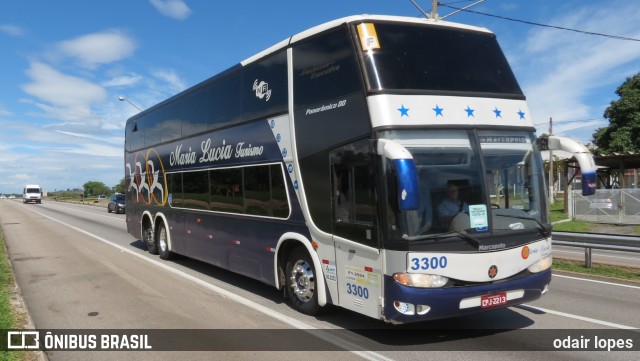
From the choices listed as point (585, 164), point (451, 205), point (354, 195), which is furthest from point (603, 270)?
point (354, 195)

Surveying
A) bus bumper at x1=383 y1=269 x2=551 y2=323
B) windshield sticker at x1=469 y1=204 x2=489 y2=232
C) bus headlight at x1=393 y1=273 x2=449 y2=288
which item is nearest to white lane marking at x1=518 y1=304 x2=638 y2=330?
bus bumper at x1=383 y1=269 x2=551 y2=323

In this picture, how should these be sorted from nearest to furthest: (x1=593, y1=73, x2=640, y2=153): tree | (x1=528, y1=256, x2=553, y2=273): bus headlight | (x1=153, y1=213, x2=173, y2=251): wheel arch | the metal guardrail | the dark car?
(x1=528, y1=256, x2=553, y2=273): bus headlight < the metal guardrail < (x1=153, y1=213, x2=173, y2=251): wheel arch < (x1=593, y1=73, x2=640, y2=153): tree < the dark car

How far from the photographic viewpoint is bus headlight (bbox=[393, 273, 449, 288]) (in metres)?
5.09

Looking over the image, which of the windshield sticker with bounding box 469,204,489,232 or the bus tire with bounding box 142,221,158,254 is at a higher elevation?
the windshield sticker with bounding box 469,204,489,232

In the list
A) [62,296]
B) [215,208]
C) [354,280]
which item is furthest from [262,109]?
[62,296]

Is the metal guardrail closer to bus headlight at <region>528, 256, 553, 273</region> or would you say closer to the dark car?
bus headlight at <region>528, 256, 553, 273</region>

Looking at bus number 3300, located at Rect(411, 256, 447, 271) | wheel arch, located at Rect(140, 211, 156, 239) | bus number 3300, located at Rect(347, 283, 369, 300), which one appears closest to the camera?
bus number 3300, located at Rect(411, 256, 447, 271)

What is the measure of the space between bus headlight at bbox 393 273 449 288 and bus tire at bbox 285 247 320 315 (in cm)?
168

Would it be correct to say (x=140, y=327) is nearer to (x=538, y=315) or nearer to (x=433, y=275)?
(x=433, y=275)

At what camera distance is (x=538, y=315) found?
6.84m

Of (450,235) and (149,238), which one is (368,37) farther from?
(149,238)

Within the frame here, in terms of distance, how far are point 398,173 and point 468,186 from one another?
45.7 inches

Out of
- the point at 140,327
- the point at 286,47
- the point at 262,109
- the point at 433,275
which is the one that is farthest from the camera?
the point at 262,109

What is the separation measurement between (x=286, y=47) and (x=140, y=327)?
4346 mm
